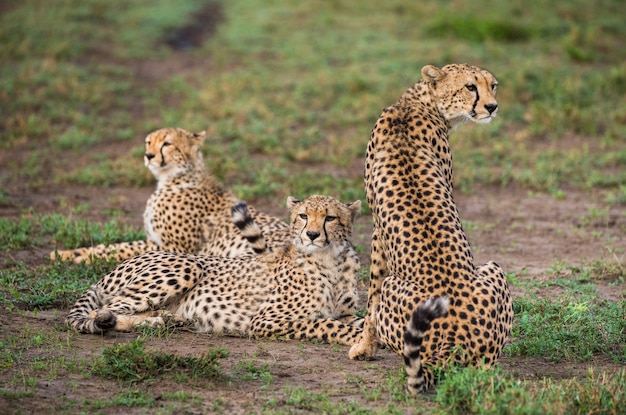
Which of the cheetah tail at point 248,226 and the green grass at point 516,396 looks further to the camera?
the cheetah tail at point 248,226

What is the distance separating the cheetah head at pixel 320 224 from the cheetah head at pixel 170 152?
209cm

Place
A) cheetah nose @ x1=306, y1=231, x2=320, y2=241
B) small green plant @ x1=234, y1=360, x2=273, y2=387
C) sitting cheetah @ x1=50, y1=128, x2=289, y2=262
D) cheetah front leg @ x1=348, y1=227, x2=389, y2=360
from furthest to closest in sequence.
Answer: sitting cheetah @ x1=50, y1=128, x2=289, y2=262, cheetah nose @ x1=306, y1=231, x2=320, y2=241, cheetah front leg @ x1=348, y1=227, x2=389, y2=360, small green plant @ x1=234, y1=360, x2=273, y2=387

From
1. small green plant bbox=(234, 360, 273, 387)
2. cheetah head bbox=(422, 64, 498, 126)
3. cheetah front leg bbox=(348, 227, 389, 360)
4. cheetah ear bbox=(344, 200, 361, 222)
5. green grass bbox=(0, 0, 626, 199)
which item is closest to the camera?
small green plant bbox=(234, 360, 273, 387)

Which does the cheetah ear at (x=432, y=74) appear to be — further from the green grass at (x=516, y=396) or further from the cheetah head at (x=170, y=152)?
the cheetah head at (x=170, y=152)

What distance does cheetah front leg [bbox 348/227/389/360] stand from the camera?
17.3 ft

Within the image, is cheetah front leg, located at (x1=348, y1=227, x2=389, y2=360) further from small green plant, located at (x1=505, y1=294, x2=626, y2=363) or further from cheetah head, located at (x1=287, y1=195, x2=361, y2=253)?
small green plant, located at (x1=505, y1=294, x2=626, y2=363)

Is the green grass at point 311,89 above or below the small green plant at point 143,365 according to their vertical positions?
above

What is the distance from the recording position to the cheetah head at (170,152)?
780 cm

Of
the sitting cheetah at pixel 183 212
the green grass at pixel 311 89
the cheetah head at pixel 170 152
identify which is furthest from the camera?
the green grass at pixel 311 89

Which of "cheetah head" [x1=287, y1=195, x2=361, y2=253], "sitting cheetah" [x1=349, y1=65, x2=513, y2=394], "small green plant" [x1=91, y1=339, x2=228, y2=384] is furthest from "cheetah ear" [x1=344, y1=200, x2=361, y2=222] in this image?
"small green plant" [x1=91, y1=339, x2=228, y2=384]

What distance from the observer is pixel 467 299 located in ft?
15.4

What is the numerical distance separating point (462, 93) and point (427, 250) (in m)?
1.23

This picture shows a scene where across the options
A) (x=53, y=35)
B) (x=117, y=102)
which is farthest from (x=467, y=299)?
(x=53, y=35)

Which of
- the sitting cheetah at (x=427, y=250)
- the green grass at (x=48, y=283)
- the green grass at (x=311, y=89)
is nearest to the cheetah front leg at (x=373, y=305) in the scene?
the sitting cheetah at (x=427, y=250)
